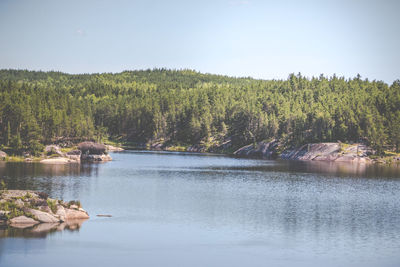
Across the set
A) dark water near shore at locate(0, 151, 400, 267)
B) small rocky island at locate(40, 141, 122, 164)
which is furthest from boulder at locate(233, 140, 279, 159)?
dark water near shore at locate(0, 151, 400, 267)

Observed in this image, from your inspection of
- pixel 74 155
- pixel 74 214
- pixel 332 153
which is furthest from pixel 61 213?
pixel 332 153

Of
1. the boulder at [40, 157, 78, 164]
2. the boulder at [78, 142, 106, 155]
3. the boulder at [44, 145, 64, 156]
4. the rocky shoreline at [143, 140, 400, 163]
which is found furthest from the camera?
the rocky shoreline at [143, 140, 400, 163]

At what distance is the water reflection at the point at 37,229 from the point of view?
154ft

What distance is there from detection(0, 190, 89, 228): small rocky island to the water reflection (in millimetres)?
302

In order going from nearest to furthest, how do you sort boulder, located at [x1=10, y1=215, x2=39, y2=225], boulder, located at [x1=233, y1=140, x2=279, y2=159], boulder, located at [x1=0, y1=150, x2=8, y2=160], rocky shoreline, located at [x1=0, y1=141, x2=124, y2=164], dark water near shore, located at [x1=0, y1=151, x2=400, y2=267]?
dark water near shore, located at [x1=0, y1=151, x2=400, y2=267] < boulder, located at [x1=10, y1=215, x2=39, y2=225] < boulder, located at [x1=0, y1=150, x2=8, y2=160] < rocky shoreline, located at [x1=0, y1=141, x2=124, y2=164] < boulder, located at [x1=233, y1=140, x2=279, y2=159]

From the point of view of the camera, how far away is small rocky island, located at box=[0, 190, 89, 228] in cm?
5050

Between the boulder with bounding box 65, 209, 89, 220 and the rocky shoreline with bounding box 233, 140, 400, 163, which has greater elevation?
the rocky shoreline with bounding box 233, 140, 400, 163

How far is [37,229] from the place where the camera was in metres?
49.2

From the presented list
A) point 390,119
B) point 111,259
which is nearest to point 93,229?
point 111,259

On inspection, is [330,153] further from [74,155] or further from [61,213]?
[61,213]

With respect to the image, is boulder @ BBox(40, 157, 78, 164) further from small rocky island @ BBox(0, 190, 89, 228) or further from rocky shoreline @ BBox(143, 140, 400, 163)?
rocky shoreline @ BBox(143, 140, 400, 163)

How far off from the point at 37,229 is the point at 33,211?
10.1 feet

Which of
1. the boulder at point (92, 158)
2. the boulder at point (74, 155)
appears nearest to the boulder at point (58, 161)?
the boulder at point (74, 155)

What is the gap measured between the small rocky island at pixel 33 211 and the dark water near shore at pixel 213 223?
2.52 m
